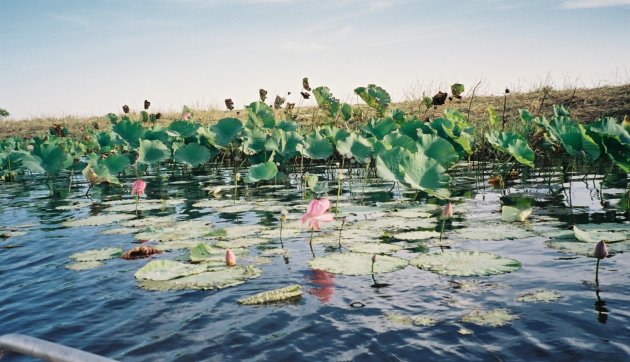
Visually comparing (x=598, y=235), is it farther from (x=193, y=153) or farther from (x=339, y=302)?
(x=193, y=153)

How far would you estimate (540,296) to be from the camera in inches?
89.7

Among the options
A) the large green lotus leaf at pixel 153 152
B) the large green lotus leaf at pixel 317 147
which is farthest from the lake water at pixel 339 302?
the large green lotus leaf at pixel 153 152

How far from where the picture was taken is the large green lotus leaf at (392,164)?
→ 13.4ft

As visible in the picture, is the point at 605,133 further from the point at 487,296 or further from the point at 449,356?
the point at 449,356

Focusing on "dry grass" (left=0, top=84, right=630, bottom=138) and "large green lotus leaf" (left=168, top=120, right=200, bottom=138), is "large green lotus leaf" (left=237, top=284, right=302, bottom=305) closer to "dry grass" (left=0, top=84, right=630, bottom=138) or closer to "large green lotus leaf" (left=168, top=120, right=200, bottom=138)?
"large green lotus leaf" (left=168, top=120, right=200, bottom=138)

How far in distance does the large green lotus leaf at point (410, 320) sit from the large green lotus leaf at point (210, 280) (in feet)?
2.62

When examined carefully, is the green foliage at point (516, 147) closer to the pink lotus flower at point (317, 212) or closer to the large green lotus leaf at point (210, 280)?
the pink lotus flower at point (317, 212)

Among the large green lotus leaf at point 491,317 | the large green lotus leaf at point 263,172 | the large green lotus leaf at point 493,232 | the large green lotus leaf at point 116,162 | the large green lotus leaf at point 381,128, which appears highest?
the large green lotus leaf at point 381,128

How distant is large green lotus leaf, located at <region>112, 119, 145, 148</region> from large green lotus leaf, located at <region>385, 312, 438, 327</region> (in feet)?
20.7

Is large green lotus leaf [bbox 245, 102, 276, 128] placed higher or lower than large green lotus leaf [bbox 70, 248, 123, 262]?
higher

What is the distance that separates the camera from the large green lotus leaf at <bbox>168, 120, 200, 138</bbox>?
7.82 m

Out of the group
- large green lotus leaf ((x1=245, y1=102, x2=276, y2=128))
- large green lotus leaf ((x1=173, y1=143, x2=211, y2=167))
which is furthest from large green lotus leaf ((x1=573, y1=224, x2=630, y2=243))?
large green lotus leaf ((x1=245, y1=102, x2=276, y2=128))

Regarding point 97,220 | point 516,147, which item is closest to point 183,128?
point 97,220

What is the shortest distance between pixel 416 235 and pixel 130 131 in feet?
18.1
